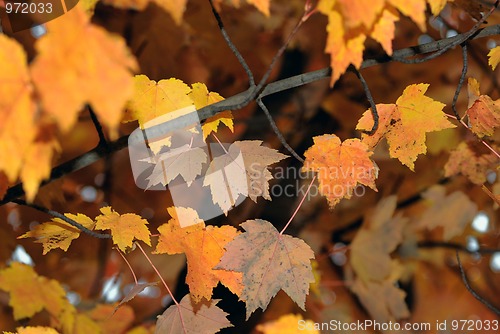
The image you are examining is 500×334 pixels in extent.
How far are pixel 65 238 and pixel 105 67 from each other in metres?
0.72

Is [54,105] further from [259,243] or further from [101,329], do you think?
[101,329]

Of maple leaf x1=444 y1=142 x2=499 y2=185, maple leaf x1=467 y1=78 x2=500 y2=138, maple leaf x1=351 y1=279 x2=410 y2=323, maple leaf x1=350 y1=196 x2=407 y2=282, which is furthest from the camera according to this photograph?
maple leaf x1=351 y1=279 x2=410 y2=323

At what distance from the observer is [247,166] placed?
121cm

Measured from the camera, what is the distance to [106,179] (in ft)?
11.7

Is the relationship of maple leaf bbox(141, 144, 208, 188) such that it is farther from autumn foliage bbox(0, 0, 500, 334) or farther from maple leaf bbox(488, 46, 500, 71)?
maple leaf bbox(488, 46, 500, 71)

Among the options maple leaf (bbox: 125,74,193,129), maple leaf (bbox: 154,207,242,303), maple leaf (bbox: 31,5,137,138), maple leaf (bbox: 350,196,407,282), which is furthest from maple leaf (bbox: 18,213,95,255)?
maple leaf (bbox: 350,196,407,282)

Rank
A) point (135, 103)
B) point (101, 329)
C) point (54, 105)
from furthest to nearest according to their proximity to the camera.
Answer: point (101, 329) → point (135, 103) → point (54, 105)

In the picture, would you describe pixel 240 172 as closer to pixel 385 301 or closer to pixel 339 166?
pixel 339 166

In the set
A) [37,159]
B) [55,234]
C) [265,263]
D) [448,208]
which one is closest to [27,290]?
[55,234]

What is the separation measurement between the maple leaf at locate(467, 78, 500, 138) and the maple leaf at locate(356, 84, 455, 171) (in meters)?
0.11

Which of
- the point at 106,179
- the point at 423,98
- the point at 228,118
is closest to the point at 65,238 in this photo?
the point at 228,118

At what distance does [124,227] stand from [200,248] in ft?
0.64

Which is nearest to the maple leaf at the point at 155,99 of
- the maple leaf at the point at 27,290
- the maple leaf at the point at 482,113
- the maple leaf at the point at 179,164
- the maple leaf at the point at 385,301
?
the maple leaf at the point at 179,164

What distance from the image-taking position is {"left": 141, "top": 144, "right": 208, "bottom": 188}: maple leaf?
4.00 ft
